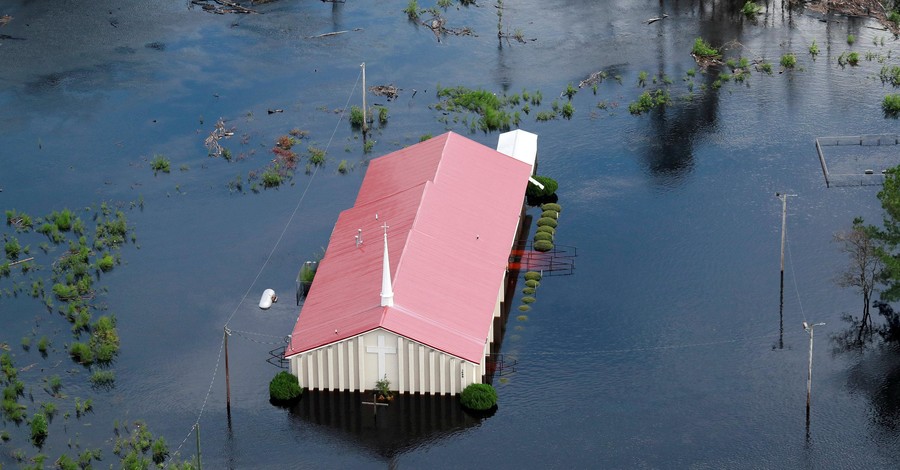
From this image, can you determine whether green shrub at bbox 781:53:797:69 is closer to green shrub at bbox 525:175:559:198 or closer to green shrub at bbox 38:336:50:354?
green shrub at bbox 525:175:559:198

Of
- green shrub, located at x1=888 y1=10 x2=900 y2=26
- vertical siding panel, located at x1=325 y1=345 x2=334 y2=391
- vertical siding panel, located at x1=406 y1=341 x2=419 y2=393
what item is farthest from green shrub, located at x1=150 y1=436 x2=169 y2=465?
green shrub, located at x1=888 y1=10 x2=900 y2=26

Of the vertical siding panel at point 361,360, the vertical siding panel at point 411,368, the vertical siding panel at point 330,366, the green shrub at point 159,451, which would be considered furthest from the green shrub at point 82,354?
the vertical siding panel at point 411,368

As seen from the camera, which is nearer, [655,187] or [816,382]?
[816,382]

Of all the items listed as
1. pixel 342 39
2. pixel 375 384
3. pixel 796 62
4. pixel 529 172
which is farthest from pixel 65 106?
pixel 796 62

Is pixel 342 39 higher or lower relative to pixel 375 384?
higher

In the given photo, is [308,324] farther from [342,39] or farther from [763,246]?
[342,39]

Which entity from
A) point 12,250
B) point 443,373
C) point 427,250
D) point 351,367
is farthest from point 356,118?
point 443,373

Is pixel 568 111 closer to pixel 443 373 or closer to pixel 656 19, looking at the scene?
pixel 656 19
